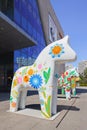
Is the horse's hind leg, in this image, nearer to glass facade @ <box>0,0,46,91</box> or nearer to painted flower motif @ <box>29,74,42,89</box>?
painted flower motif @ <box>29,74,42,89</box>

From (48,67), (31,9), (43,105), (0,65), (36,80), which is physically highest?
(31,9)

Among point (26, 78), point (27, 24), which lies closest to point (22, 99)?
point (26, 78)

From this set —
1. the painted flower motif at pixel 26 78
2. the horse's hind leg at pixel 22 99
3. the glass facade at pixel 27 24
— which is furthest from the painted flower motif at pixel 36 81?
the glass facade at pixel 27 24

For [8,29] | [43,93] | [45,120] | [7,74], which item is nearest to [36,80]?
[43,93]

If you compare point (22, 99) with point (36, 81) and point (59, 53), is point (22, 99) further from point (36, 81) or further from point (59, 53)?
point (59, 53)

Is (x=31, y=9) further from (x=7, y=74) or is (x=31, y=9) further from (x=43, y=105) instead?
(x=43, y=105)

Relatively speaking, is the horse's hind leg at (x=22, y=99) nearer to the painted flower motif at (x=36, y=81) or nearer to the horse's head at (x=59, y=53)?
the painted flower motif at (x=36, y=81)

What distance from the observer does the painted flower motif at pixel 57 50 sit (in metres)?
7.70

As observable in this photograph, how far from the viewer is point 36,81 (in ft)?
25.7

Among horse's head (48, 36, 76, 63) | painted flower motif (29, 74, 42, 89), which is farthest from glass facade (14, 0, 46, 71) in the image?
painted flower motif (29, 74, 42, 89)

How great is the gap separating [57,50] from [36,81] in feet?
5.24

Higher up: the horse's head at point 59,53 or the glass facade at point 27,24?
the glass facade at point 27,24

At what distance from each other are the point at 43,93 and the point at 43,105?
50cm

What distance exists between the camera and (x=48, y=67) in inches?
305
